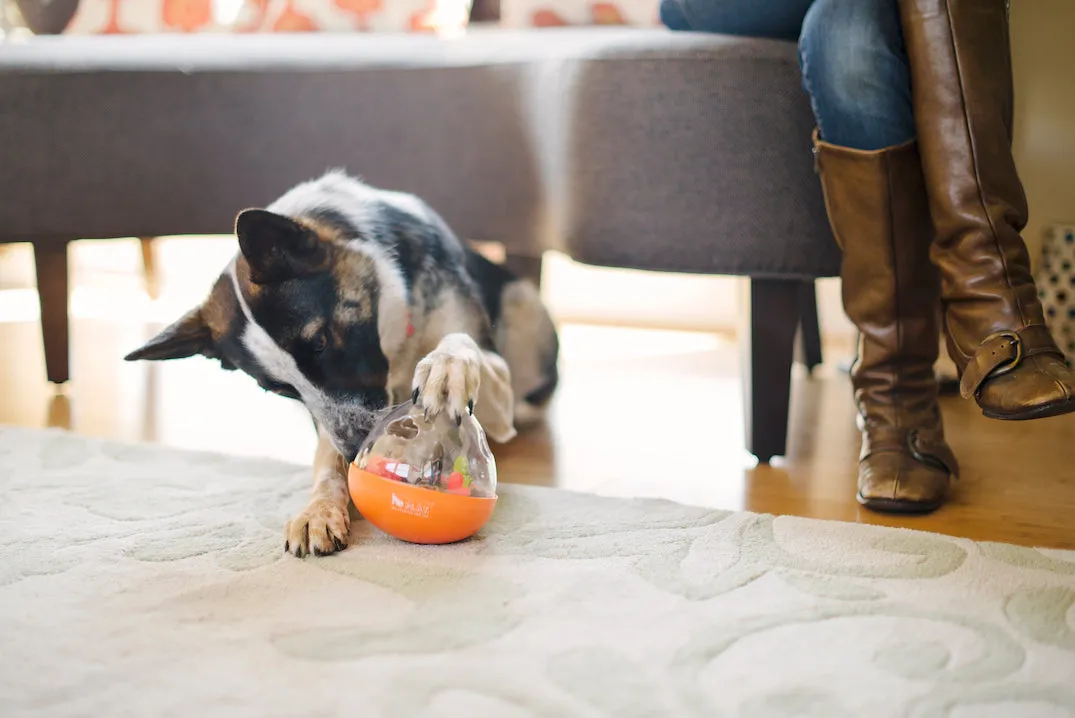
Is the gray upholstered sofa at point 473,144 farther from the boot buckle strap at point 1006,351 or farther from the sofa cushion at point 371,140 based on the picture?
the boot buckle strap at point 1006,351

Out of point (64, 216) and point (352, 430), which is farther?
point (64, 216)

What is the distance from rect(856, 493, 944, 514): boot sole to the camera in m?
1.47

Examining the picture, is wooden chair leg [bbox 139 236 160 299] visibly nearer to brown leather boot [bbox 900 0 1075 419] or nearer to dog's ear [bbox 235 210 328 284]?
dog's ear [bbox 235 210 328 284]

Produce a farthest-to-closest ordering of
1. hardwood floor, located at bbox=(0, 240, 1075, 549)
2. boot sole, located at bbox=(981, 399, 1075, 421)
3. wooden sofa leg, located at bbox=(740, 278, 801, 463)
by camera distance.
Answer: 1. wooden sofa leg, located at bbox=(740, 278, 801, 463)
2. hardwood floor, located at bbox=(0, 240, 1075, 549)
3. boot sole, located at bbox=(981, 399, 1075, 421)

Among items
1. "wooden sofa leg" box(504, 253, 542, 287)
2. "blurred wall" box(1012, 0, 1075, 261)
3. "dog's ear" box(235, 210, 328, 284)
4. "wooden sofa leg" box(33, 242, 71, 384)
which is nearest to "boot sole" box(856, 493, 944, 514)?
"dog's ear" box(235, 210, 328, 284)

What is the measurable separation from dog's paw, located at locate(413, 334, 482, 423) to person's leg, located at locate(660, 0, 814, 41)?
718mm

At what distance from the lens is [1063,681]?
96 centimetres

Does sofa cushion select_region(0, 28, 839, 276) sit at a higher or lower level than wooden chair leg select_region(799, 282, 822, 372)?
higher

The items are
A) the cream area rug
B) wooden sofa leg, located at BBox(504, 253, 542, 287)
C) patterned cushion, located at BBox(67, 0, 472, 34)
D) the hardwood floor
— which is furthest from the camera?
patterned cushion, located at BBox(67, 0, 472, 34)

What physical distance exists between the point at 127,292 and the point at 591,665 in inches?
123

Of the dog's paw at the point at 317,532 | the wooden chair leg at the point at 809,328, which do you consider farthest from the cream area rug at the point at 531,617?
the wooden chair leg at the point at 809,328

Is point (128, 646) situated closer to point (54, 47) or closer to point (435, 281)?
point (435, 281)

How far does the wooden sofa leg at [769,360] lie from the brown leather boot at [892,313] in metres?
0.15

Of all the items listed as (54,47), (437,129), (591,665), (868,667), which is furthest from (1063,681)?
(54,47)
